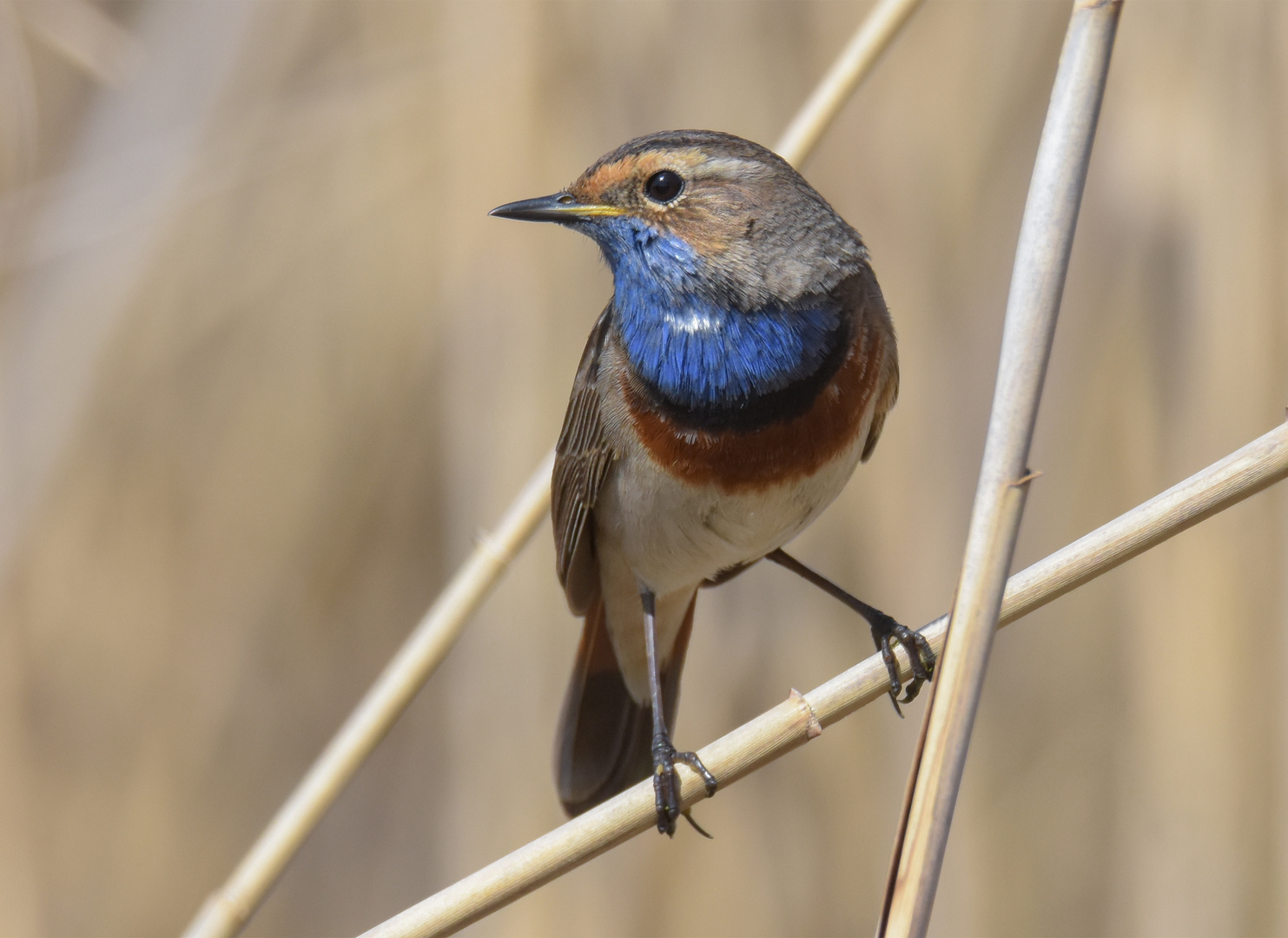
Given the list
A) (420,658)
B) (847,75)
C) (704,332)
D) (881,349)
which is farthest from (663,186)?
(420,658)

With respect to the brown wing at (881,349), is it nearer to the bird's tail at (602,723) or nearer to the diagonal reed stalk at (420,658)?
the diagonal reed stalk at (420,658)

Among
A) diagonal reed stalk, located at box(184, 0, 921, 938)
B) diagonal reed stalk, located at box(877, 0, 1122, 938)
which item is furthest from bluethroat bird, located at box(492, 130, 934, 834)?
diagonal reed stalk, located at box(877, 0, 1122, 938)

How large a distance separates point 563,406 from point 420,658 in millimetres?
1117

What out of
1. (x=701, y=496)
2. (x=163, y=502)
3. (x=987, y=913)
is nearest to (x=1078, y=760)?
(x=987, y=913)

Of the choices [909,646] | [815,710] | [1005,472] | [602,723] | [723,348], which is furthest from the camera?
[602,723]

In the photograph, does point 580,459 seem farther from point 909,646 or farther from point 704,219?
point 909,646

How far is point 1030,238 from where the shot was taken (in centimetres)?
131

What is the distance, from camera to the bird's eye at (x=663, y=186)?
213 centimetres

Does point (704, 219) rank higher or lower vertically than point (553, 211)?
lower

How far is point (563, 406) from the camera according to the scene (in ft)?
9.80

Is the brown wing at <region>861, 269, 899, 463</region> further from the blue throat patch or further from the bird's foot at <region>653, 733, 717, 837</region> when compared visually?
the bird's foot at <region>653, 733, 717, 837</region>

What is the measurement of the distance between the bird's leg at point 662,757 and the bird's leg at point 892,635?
0.99ft

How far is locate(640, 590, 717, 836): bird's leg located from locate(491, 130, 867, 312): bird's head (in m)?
0.77

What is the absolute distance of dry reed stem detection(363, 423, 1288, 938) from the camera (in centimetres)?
143
